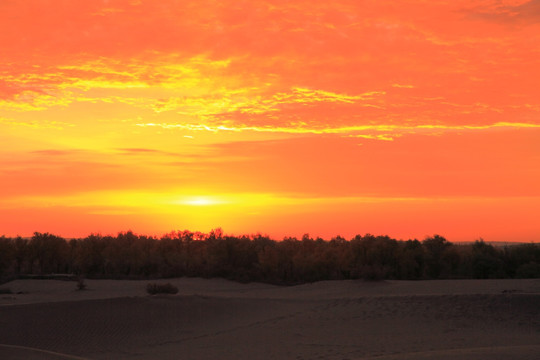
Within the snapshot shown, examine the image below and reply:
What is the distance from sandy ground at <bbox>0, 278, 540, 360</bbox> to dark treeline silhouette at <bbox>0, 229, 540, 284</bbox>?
6.25 m

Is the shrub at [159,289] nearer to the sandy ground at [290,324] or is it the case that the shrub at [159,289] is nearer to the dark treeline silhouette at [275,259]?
the sandy ground at [290,324]

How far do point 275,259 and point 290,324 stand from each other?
55.0ft

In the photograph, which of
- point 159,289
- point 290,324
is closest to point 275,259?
point 159,289

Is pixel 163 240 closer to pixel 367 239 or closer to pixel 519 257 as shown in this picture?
pixel 367 239

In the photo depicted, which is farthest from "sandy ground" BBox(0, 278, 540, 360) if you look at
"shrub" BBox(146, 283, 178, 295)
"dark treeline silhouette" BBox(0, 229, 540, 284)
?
"dark treeline silhouette" BBox(0, 229, 540, 284)

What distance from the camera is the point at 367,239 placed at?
40031 millimetres

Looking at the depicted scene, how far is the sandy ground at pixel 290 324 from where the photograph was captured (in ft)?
60.7

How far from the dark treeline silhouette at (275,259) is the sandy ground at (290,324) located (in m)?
6.25

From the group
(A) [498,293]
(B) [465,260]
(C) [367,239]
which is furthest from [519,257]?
(A) [498,293]

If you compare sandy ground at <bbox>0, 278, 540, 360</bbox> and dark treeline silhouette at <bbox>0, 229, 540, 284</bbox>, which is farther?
dark treeline silhouette at <bbox>0, 229, 540, 284</bbox>

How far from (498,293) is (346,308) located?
19.1 feet

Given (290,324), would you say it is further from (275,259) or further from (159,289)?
(275,259)

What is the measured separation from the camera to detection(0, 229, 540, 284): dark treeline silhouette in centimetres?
3657

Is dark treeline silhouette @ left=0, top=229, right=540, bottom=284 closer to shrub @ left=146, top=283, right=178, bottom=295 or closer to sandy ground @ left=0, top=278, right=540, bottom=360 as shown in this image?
sandy ground @ left=0, top=278, right=540, bottom=360
